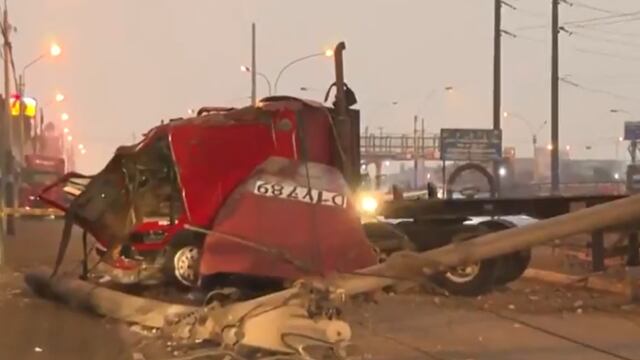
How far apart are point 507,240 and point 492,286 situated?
8.33 metres

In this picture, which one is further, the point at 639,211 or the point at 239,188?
the point at 239,188

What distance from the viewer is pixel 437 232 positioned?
16641 mm

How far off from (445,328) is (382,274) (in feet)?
13.4


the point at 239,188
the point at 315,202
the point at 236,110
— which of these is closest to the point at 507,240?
the point at 315,202

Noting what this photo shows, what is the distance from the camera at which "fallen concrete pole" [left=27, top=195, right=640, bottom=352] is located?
7699 millimetres

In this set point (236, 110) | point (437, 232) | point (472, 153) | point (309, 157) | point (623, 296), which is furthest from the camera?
point (472, 153)

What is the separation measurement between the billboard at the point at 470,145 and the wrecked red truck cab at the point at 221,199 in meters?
40.2

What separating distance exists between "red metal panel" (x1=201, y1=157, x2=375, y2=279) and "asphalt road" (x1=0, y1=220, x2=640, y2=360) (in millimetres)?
988

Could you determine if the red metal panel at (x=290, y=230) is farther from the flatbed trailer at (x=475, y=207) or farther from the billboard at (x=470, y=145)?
the billboard at (x=470, y=145)

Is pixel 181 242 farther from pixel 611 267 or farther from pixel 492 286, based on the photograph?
pixel 611 267

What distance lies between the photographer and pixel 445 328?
12.4 metres

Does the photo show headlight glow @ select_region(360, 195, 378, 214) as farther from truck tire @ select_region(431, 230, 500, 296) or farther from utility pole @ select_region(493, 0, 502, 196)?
utility pole @ select_region(493, 0, 502, 196)

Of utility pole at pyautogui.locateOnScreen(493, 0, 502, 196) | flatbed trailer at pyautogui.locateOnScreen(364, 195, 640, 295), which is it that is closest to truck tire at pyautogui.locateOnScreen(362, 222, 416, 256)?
flatbed trailer at pyautogui.locateOnScreen(364, 195, 640, 295)

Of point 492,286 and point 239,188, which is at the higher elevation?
point 239,188
